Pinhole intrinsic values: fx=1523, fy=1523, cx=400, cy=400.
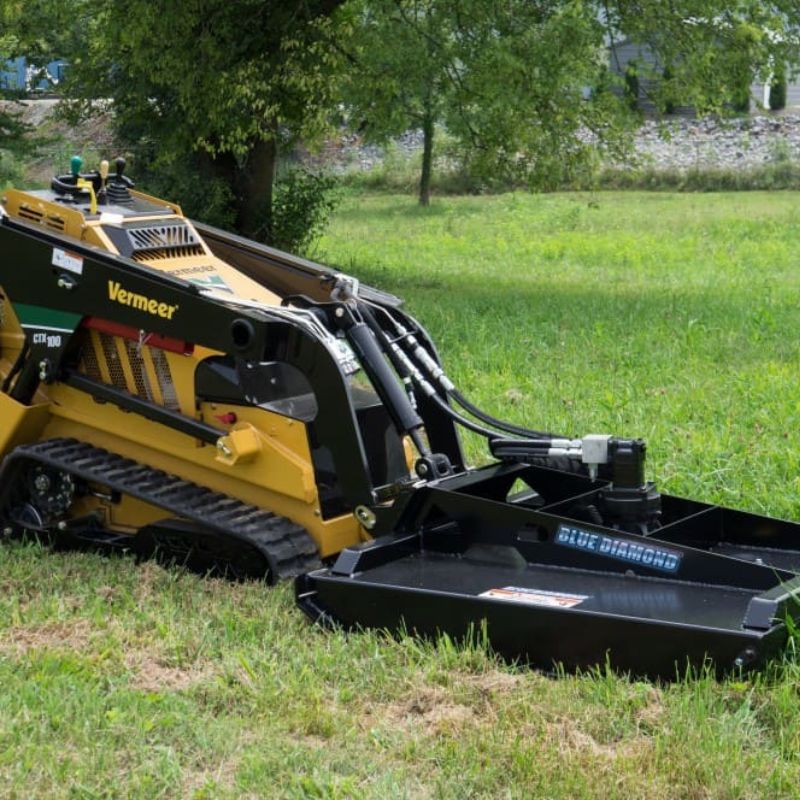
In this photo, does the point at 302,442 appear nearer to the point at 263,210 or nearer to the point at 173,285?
the point at 173,285

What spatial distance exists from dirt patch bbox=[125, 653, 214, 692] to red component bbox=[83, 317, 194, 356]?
1374 mm

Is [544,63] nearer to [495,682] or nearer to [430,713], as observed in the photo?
[495,682]

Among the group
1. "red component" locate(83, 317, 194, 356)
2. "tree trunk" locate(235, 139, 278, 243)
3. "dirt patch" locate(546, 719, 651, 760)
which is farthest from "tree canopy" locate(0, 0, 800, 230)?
"dirt patch" locate(546, 719, 651, 760)

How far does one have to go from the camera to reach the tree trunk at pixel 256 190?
16.4 m

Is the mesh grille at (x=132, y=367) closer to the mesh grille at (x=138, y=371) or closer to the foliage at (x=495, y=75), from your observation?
the mesh grille at (x=138, y=371)

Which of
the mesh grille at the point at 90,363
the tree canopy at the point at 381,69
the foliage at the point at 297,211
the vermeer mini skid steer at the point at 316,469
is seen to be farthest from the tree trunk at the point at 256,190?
the mesh grille at the point at 90,363

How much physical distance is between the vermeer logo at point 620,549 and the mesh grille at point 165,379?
5.71 ft

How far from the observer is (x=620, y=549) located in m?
4.99

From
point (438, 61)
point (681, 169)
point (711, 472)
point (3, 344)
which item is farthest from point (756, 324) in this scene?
point (681, 169)

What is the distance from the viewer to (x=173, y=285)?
5777mm

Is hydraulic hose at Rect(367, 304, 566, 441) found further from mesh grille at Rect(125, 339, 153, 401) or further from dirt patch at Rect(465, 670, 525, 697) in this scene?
dirt patch at Rect(465, 670, 525, 697)

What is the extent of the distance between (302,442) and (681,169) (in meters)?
30.1

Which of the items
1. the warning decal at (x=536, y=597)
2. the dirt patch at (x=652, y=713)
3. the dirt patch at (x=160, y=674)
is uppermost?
the warning decal at (x=536, y=597)

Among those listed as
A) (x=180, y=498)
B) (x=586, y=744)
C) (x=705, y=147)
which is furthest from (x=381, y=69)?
(x=705, y=147)
